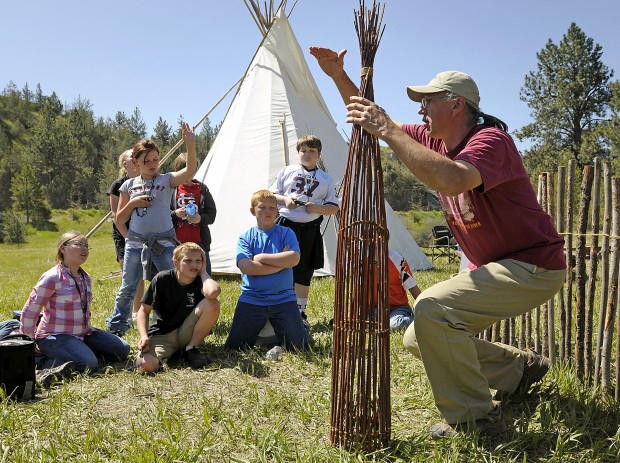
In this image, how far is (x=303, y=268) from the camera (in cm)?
549

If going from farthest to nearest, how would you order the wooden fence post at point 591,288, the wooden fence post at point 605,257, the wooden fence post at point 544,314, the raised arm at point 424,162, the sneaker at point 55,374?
the wooden fence post at point 544,314 → the sneaker at point 55,374 → the wooden fence post at point 591,288 → the wooden fence post at point 605,257 → the raised arm at point 424,162

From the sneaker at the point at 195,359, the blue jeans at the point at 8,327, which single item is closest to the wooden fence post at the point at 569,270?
the sneaker at the point at 195,359

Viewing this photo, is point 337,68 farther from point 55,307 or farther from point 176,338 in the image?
point 55,307

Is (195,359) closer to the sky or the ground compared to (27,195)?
closer to the ground

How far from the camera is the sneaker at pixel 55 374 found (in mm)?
3733

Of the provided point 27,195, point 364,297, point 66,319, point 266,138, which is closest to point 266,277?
point 66,319

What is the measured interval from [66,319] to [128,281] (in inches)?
42.6

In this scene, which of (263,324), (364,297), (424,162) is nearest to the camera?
(424,162)

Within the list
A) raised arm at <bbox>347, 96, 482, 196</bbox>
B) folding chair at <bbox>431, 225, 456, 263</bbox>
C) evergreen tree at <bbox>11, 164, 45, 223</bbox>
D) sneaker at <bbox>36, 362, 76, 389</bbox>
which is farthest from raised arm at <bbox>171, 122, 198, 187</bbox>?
evergreen tree at <bbox>11, 164, 45, 223</bbox>

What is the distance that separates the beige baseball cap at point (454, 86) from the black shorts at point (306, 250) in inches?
113

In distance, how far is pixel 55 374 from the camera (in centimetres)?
383

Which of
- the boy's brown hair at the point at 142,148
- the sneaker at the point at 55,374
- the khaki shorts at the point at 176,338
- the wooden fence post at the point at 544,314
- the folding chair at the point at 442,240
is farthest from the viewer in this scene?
the folding chair at the point at 442,240

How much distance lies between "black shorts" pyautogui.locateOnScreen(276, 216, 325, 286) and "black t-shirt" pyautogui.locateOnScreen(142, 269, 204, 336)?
1319 mm

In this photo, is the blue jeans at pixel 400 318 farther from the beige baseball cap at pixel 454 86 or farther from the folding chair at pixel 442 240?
the folding chair at pixel 442 240
